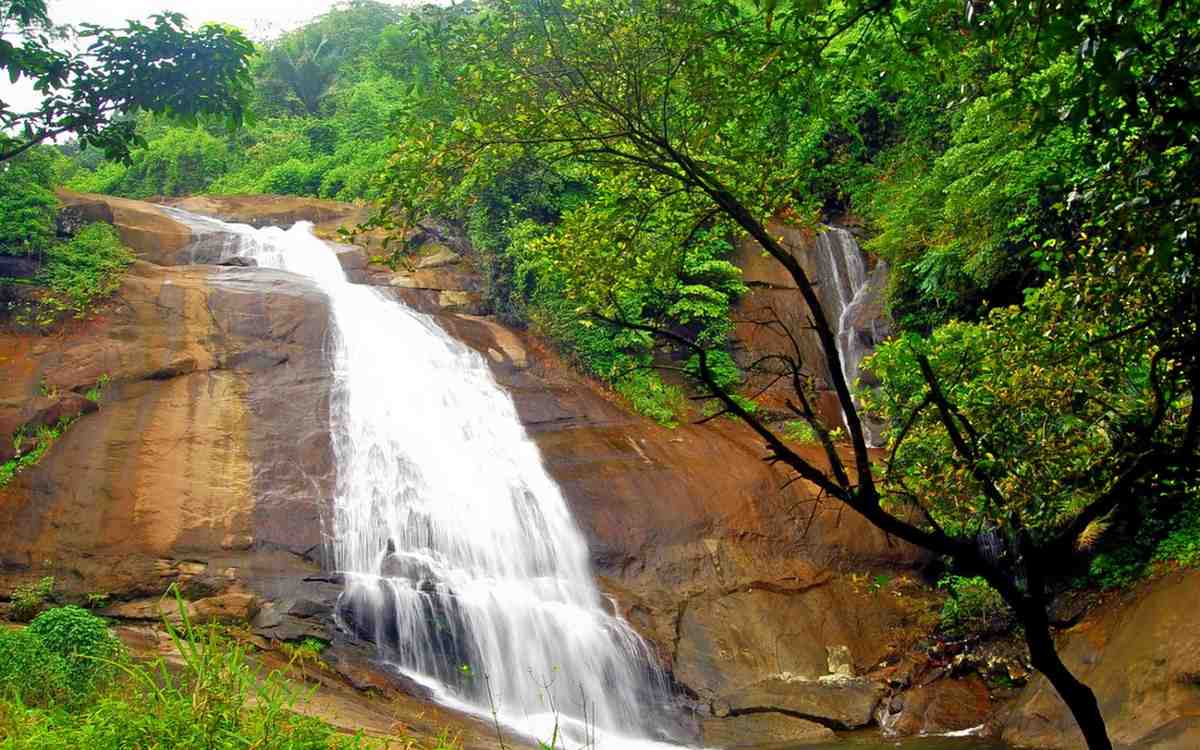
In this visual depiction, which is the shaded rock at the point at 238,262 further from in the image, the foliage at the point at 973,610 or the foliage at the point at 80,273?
the foliage at the point at 973,610

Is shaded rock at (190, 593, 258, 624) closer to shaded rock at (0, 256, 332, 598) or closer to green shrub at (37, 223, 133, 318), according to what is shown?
shaded rock at (0, 256, 332, 598)

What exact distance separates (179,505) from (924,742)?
9.63 m

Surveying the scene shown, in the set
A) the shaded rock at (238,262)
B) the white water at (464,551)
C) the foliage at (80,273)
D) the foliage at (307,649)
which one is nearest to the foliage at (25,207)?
the foliage at (80,273)

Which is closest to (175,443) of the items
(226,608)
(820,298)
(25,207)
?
(226,608)

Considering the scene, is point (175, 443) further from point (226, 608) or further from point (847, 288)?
point (847, 288)

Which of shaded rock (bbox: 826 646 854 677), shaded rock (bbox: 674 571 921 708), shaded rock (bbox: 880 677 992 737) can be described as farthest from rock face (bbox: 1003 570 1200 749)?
shaded rock (bbox: 674 571 921 708)

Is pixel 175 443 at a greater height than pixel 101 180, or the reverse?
pixel 101 180

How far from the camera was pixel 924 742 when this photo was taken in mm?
10836

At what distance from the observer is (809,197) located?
5.76 metres

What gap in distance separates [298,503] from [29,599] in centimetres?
329

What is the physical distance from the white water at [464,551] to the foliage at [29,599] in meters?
3.26

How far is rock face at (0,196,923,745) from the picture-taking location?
1156 centimetres

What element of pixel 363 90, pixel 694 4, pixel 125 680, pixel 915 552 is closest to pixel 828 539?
pixel 915 552

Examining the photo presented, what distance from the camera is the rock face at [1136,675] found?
9188 mm
